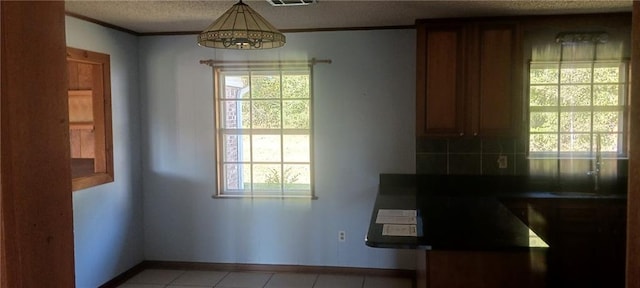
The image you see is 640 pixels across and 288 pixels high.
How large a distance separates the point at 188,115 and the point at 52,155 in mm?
3911

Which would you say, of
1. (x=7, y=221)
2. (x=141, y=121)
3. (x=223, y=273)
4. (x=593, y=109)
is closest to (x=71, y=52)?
(x=141, y=121)

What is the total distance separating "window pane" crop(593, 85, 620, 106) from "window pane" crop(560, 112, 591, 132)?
149mm

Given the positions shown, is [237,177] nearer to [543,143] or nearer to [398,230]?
[398,230]

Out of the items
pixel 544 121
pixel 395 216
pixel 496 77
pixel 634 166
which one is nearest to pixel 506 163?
pixel 544 121

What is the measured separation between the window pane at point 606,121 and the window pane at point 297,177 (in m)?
2.39

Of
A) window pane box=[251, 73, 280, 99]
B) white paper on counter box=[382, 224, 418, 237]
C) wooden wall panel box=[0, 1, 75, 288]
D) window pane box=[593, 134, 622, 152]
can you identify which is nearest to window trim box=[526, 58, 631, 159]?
window pane box=[593, 134, 622, 152]

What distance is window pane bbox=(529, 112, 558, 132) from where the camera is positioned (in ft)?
13.3

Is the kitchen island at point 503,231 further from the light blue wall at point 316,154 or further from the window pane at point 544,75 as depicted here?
the window pane at point 544,75

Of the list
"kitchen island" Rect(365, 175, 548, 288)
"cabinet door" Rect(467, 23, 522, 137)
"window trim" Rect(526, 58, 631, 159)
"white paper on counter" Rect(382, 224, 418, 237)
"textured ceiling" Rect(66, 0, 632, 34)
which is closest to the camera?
"kitchen island" Rect(365, 175, 548, 288)

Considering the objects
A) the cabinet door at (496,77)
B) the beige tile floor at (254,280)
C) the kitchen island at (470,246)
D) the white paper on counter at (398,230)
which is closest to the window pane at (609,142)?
the cabinet door at (496,77)

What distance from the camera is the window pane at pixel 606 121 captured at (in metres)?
3.99

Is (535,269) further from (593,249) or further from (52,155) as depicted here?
(52,155)

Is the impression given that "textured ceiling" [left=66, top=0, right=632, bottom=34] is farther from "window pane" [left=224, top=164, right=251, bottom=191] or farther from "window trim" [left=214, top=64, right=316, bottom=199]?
"window pane" [left=224, top=164, right=251, bottom=191]

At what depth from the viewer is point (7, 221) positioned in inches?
24.9
